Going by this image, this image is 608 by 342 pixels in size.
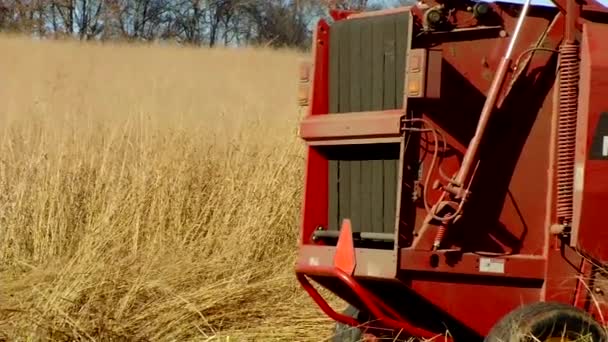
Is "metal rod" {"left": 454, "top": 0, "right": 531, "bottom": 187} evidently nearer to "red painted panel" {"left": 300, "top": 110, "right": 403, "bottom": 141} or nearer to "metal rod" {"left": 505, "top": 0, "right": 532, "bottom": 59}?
"metal rod" {"left": 505, "top": 0, "right": 532, "bottom": 59}

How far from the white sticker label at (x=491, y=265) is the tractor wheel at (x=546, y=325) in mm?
259

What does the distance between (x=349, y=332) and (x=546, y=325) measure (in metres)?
1.34

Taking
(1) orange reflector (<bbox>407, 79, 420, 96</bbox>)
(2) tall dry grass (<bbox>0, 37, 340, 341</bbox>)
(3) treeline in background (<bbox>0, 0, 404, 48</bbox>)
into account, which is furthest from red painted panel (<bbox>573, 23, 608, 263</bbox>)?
(3) treeline in background (<bbox>0, 0, 404, 48</bbox>)

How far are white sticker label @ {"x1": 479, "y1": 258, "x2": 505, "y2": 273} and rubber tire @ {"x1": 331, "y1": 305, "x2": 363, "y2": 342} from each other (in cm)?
95

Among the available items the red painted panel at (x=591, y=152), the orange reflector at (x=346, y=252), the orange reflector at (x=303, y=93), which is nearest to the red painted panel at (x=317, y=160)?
the orange reflector at (x=303, y=93)

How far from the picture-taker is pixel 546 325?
5672 millimetres

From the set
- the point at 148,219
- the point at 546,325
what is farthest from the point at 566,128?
the point at 148,219

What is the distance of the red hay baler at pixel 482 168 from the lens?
19.0ft

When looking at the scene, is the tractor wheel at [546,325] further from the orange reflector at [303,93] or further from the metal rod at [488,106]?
the orange reflector at [303,93]

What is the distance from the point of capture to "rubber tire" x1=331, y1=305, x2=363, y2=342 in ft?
21.7

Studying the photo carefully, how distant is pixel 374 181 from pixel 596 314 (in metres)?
1.31

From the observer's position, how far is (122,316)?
22.4 feet

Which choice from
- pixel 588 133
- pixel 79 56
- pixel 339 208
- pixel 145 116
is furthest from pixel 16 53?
pixel 588 133

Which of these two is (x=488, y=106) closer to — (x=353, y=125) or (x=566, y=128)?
(x=566, y=128)
